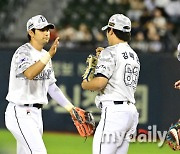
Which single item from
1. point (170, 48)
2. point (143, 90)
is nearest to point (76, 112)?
point (143, 90)

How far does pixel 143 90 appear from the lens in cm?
1386

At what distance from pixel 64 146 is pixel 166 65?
2.78 metres

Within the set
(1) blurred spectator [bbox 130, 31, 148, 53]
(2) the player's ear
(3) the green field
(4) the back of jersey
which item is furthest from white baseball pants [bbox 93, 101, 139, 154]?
(1) blurred spectator [bbox 130, 31, 148, 53]

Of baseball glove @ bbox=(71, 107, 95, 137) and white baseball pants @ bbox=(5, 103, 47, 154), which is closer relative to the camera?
white baseball pants @ bbox=(5, 103, 47, 154)

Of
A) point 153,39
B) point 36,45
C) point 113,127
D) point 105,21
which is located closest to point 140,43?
point 153,39

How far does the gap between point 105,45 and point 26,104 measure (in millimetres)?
7034

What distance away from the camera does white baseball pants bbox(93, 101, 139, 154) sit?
287 inches

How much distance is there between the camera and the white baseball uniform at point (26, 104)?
25.1ft

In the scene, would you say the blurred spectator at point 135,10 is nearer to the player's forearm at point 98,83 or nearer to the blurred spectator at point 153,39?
the blurred spectator at point 153,39

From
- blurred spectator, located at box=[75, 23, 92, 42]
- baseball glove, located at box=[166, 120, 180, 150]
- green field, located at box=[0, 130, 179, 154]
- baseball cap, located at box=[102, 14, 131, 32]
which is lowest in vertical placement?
green field, located at box=[0, 130, 179, 154]

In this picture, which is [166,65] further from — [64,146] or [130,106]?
[130,106]

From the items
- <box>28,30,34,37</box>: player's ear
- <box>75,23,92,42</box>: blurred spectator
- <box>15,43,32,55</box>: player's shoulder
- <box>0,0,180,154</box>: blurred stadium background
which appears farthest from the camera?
<box>75,23,92,42</box>: blurred spectator

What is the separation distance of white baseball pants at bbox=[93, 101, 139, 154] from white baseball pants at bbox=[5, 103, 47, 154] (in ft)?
2.31

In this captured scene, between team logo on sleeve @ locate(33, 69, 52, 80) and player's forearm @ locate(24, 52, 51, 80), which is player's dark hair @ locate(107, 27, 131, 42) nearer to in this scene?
player's forearm @ locate(24, 52, 51, 80)
